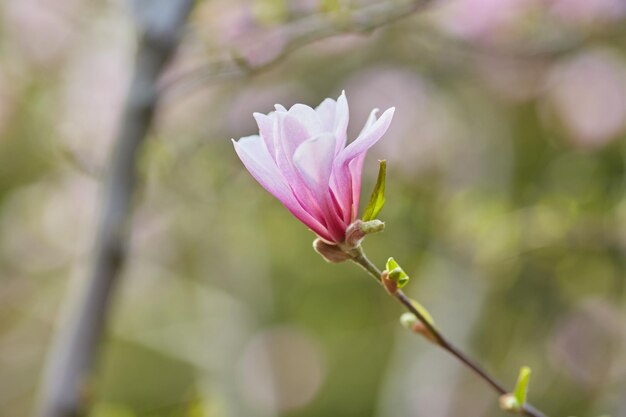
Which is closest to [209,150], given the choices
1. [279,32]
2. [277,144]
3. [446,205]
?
[446,205]

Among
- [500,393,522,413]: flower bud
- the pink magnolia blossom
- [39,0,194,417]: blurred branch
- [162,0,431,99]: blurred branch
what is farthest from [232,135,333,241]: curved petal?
[39,0,194,417]: blurred branch

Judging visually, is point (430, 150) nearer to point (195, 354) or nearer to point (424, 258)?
point (424, 258)

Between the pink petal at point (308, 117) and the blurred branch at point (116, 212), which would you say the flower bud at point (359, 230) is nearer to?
the pink petal at point (308, 117)

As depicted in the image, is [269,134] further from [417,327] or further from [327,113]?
[417,327]

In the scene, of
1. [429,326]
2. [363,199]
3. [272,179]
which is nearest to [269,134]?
[272,179]

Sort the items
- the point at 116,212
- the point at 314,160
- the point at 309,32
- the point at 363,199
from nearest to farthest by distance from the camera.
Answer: the point at 314,160 < the point at 309,32 < the point at 116,212 < the point at 363,199
